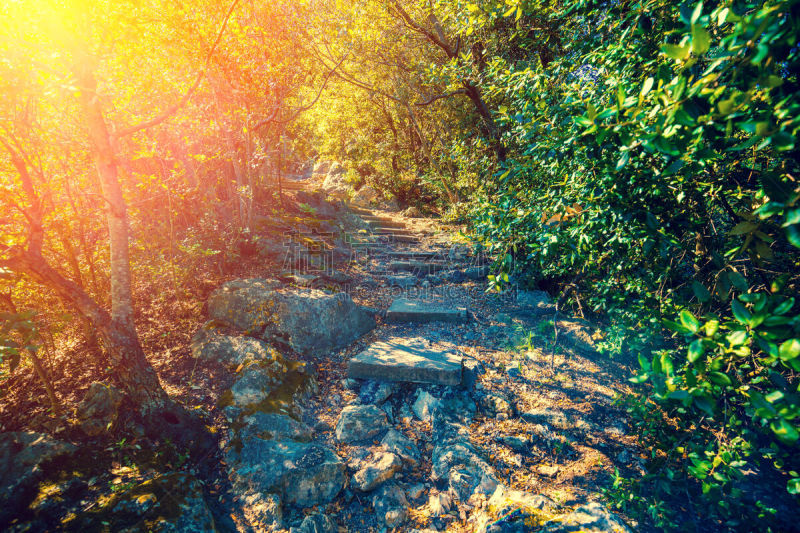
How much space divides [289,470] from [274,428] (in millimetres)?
571

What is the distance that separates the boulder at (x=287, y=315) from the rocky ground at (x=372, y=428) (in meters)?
0.02

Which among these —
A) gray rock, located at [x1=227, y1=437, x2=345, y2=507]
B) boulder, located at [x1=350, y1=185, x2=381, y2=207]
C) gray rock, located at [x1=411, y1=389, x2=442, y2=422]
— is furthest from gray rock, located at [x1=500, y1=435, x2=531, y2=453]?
boulder, located at [x1=350, y1=185, x2=381, y2=207]

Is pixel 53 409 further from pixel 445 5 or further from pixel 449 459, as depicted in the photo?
pixel 445 5

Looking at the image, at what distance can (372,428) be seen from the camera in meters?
3.53

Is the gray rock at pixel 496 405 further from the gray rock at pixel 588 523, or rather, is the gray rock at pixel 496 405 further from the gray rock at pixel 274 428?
the gray rock at pixel 274 428

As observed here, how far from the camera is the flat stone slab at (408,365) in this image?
163 inches

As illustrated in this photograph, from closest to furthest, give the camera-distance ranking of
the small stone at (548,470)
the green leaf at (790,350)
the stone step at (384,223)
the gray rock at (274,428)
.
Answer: the green leaf at (790,350) < the small stone at (548,470) < the gray rock at (274,428) < the stone step at (384,223)

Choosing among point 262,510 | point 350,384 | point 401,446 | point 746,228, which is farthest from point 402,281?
point 746,228

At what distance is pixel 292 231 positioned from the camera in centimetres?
902

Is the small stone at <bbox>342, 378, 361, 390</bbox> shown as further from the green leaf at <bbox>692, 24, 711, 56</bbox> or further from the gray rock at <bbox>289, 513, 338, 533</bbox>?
the green leaf at <bbox>692, 24, 711, 56</bbox>

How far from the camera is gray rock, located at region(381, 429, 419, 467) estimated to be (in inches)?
126

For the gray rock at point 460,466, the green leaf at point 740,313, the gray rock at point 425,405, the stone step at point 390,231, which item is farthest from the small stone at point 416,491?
the stone step at point 390,231

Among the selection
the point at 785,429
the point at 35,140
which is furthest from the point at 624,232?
the point at 35,140

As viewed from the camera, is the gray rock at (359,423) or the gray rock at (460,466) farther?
the gray rock at (359,423)
